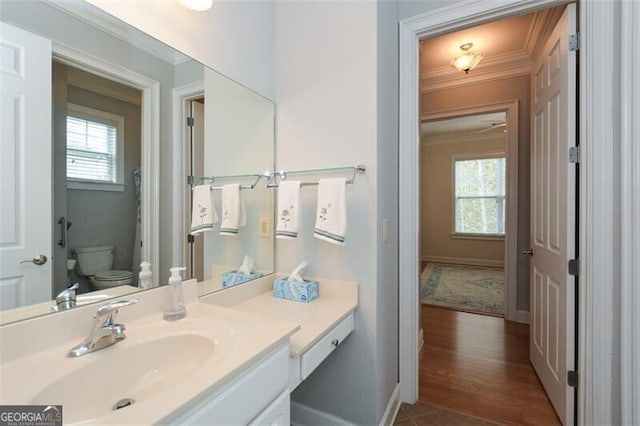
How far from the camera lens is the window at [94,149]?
864 millimetres

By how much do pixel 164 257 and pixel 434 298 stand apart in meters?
3.52

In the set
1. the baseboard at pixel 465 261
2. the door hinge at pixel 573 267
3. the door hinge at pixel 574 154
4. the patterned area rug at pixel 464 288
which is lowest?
the patterned area rug at pixel 464 288

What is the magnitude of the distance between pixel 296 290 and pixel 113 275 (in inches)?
30.5

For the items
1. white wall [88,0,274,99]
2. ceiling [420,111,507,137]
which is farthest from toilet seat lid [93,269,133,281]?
ceiling [420,111,507,137]

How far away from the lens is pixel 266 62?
5.25ft

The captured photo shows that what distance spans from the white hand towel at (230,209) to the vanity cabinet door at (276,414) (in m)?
0.83

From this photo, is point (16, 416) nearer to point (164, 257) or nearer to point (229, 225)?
point (164, 257)

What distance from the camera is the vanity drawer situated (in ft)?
3.32

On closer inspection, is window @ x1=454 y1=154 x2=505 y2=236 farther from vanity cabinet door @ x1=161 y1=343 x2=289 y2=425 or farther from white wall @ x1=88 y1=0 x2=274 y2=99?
vanity cabinet door @ x1=161 y1=343 x2=289 y2=425

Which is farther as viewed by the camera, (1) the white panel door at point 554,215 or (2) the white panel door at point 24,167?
(1) the white panel door at point 554,215

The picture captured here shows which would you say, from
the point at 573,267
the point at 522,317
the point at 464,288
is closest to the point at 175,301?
the point at 573,267

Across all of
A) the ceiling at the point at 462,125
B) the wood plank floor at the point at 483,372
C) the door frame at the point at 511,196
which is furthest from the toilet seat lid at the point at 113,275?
the ceiling at the point at 462,125

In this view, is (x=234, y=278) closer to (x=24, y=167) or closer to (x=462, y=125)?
(x=24, y=167)

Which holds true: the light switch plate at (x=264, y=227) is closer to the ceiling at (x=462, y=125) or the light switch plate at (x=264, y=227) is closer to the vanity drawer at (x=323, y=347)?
the vanity drawer at (x=323, y=347)
